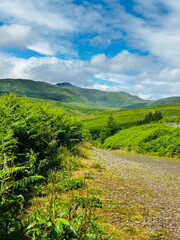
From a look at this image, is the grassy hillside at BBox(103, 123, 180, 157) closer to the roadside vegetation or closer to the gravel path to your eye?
the gravel path

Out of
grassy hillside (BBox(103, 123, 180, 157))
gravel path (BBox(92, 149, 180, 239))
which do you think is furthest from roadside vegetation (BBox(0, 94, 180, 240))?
grassy hillside (BBox(103, 123, 180, 157))

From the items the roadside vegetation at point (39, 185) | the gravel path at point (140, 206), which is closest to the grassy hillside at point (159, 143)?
the gravel path at point (140, 206)

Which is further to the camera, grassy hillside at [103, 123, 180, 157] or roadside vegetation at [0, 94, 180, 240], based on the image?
grassy hillside at [103, 123, 180, 157]

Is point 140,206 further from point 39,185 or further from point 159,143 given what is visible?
point 159,143

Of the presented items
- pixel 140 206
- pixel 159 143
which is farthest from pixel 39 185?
pixel 159 143

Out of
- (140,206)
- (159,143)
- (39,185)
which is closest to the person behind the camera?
(140,206)

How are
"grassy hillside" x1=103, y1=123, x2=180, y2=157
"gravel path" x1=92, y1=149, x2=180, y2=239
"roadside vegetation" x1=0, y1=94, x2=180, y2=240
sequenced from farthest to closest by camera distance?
"grassy hillside" x1=103, y1=123, x2=180, y2=157, "gravel path" x1=92, y1=149, x2=180, y2=239, "roadside vegetation" x1=0, y1=94, x2=180, y2=240

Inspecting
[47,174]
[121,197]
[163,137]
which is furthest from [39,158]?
[163,137]

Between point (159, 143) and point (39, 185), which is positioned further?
point (159, 143)

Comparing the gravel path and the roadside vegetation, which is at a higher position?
the roadside vegetation

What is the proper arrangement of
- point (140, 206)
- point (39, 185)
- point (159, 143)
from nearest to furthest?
point (140, 206) < point (39, 185) < point (159, 143)

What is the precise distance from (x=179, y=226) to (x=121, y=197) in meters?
2.86

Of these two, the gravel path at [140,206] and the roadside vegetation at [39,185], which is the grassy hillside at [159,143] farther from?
the roadside vegetation at [39,185]

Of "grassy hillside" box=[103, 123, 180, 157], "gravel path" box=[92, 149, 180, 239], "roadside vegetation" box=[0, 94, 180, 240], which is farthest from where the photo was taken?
"grassy hillside" box=[103, 123, 180, 157]
